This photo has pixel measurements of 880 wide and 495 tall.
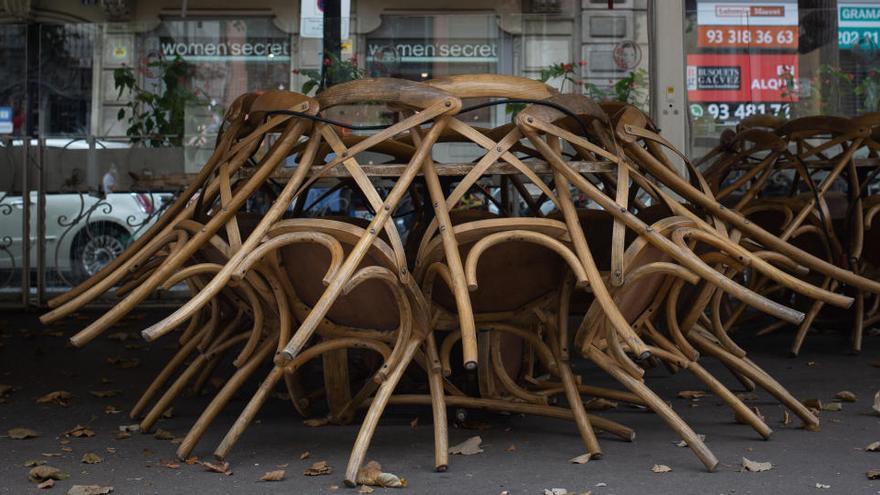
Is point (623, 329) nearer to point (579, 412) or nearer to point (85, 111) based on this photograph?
point (579, 412)

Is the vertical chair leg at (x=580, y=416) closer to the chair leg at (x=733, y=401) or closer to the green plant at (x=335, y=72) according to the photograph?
the chair leg at (x=733, y=401)

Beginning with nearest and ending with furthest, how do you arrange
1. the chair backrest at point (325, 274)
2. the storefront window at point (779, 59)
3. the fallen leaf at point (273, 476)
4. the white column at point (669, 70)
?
the fallen leaf at point (273, 476) → the chair backrest at point (325, 274) → the white column at point (669, 70) → the storefront window at point (779, 59)

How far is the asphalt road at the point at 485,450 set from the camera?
10.3 ft

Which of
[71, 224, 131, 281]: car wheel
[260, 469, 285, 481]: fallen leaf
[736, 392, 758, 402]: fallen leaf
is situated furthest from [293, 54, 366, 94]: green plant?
[260, 469, 285, 481]: fallen leaf

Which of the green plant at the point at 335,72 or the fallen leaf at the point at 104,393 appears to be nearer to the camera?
the fallen leaf at the point at 104,393

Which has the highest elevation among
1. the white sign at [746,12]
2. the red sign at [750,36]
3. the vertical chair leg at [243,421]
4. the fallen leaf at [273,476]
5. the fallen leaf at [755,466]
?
the white sign at [746,12]

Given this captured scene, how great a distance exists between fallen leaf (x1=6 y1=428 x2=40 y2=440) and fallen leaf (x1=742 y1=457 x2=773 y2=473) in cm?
232

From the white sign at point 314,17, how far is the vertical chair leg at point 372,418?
5501 mm

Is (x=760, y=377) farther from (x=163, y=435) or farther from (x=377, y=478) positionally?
(x=163, y=435)

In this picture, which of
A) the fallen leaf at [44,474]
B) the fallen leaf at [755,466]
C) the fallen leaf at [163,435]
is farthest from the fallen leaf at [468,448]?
the fallen leaf at [44,474]

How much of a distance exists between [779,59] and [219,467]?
634cm

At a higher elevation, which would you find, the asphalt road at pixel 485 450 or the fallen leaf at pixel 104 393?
the fallen leaf at pixel 104 393

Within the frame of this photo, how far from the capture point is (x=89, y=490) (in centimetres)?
308

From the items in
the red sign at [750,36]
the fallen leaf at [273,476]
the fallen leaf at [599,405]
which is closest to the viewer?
the fallen leaf at [273,476]
